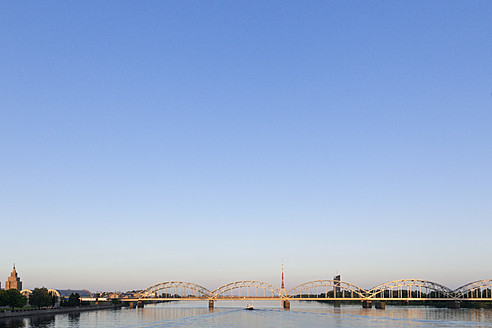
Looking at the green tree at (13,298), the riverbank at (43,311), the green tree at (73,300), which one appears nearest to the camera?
the riverbank at (43,311)

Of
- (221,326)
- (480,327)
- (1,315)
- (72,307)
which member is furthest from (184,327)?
(72,307)

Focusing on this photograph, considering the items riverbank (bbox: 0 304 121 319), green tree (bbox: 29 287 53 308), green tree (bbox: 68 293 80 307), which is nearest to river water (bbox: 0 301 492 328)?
riverbank (bbox: 0 304 121 319)

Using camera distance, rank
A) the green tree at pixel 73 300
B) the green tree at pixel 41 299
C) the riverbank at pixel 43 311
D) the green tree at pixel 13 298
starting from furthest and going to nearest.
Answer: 1. the green tree at pixel 73 300
2. the green tree at pixel 41 299
3. the green tree at pixel 13 298
4. the riverbank at pixel 43 311

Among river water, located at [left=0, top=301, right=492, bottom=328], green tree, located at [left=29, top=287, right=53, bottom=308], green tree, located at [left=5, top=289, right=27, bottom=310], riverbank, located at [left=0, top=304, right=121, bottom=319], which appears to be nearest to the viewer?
river water, located at [left=0, top=301, right=492, bottom=328]

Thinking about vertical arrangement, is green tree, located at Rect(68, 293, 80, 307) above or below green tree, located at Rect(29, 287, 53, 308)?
below

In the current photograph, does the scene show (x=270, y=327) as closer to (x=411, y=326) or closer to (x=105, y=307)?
(x=411, y=326)

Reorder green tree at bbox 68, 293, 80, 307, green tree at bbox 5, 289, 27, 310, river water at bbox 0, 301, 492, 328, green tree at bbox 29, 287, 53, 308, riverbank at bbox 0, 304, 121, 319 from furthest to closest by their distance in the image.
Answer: green tree at bbox 68, 293, 80, 307 → green tree at bbox 29, 287, 53, 308 → green tree at bbox 5, 289, 27, 310 → riverbank at bbox 0, 304, 121, 319 → river water at bbox 0, 301, 492, 328

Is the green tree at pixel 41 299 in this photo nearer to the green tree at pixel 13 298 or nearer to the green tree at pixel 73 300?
the green tree at pixel 73 300

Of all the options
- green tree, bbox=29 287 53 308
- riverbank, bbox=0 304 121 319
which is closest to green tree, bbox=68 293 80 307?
riverbank, bbox=0 304 121 319

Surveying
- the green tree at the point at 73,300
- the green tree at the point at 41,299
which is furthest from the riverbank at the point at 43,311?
the green tree at the point at 41,299

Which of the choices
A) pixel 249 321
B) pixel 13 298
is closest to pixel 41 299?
pixel 13 298

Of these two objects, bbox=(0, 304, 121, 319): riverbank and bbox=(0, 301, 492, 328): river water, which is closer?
bbox=(0, 301, 492, 328): river water

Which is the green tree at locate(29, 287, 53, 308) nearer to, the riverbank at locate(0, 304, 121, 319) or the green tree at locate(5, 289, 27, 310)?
the riverbank at locate(0, 304, 121, 319)

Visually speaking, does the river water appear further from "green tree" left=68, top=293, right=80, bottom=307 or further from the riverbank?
"green tree" left=68, top=293, right=80, bottom=307
